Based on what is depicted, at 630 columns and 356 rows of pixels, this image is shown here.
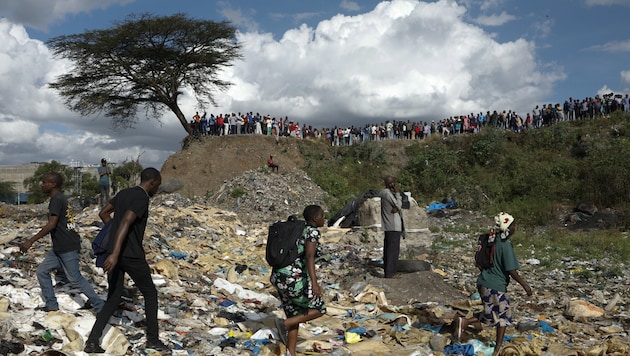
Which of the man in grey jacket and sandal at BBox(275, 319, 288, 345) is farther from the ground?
the man in grey jacket

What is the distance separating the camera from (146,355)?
3963 mm

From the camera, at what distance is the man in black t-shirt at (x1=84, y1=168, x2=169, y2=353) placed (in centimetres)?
356

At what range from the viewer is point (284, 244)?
3744 mm

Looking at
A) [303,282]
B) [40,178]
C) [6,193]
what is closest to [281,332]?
[303,282]

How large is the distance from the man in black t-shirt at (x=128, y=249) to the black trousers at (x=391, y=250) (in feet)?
11.8

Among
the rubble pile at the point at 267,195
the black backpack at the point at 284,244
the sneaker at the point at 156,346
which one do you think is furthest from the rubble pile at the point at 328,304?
the rubble pile at the point at 267,195

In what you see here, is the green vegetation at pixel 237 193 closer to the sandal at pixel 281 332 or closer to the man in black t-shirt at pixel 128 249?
the sandal at pixel 281 332

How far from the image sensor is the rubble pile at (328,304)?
14.0 ft

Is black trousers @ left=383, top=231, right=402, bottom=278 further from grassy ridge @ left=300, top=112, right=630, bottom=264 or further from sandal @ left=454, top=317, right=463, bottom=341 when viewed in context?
grassy ridge @ left=300, top=112, right=630, bottom=264

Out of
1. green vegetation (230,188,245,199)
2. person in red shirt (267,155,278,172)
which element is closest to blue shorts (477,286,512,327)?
green vegetation (230,188,245,199)

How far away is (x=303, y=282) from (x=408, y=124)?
23901mm

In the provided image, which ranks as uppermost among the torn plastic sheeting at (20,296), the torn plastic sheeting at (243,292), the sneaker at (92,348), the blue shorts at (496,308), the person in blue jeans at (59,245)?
the person in blue jeans at (59,245)

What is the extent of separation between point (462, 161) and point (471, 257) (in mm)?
13982

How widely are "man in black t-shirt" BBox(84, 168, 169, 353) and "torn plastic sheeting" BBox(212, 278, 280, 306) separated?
2.42 metres
